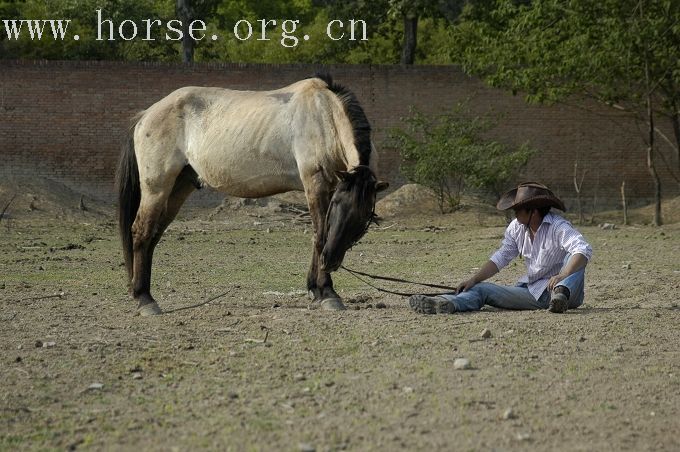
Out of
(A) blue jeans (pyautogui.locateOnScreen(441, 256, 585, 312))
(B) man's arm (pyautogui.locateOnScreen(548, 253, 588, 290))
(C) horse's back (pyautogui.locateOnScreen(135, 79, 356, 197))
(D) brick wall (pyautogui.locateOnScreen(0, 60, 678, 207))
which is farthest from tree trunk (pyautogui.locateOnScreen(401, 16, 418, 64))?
(B) man's arm (pyautogui.locateOnScreen(548, 253, 588, 290))

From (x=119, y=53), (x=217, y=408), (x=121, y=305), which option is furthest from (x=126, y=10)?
(x=217, y=408)

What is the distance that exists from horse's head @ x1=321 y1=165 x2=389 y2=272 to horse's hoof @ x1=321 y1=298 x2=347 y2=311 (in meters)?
0.47

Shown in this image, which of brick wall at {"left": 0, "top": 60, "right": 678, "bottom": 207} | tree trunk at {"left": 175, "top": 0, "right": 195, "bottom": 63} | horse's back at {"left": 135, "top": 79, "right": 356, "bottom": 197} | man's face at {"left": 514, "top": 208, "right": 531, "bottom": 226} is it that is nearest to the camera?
man's face at {"left": 514, "top": 208, "right": 531, "bottom": 226}

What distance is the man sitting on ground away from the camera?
8977 mm

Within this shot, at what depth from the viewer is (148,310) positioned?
989cm

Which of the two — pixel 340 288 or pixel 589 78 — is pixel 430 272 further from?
pixel 589 78

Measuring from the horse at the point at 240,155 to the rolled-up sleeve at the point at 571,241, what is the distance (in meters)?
1.55

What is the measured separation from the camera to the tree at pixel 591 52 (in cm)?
2202

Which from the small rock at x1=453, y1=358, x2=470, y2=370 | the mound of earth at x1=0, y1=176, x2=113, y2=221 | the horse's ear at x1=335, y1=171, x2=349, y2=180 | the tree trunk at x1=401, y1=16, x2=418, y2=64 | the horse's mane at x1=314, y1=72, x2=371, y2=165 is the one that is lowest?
the mound of earth at x1=0, y1=176, x2=113, y2=221

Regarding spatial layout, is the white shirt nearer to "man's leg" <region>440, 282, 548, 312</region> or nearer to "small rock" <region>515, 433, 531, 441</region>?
"man's leg" <region>440, 282, 548, 312</region>

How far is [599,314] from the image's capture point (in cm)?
916

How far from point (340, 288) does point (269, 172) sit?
240 centimetres

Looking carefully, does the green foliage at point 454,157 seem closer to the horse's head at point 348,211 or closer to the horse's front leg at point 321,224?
the horse's front leg at point 321,224

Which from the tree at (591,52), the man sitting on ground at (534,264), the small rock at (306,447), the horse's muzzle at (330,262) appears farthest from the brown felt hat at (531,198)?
the tree at (591,52)
